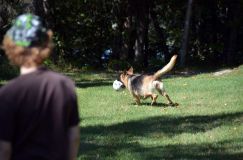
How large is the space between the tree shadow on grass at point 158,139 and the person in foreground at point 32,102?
517cm

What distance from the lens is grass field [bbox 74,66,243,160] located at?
9117mm

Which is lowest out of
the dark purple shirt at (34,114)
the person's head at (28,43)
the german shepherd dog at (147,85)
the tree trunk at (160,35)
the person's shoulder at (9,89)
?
the tree trunk at (160,35)

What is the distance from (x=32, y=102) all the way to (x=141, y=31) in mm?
27963

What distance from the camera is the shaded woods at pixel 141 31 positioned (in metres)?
31.2

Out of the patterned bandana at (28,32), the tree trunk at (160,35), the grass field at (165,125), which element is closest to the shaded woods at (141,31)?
the tree trunk at (160,35)

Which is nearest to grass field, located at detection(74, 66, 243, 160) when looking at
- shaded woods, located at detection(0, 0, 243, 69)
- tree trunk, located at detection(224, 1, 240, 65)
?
tree trunk, located at detection(224, 1, 240, 65)

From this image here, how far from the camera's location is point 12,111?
3447 mm

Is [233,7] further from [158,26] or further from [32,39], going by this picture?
[32,39]

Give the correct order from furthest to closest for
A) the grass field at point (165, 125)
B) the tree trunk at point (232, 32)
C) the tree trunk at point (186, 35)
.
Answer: the tree trunk at point (232, 32), the tree trunk at point (186, 35), the grass field at point (165, 125)

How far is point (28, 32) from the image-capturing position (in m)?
3.53

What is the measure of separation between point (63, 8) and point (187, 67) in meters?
7.86

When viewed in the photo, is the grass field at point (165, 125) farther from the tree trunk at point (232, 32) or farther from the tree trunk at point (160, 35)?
the tree trunk at point (160, 35)

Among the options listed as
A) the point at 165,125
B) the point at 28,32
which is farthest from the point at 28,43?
the point at 165,125

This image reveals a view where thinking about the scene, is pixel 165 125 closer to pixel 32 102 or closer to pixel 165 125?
pixel 165 125
